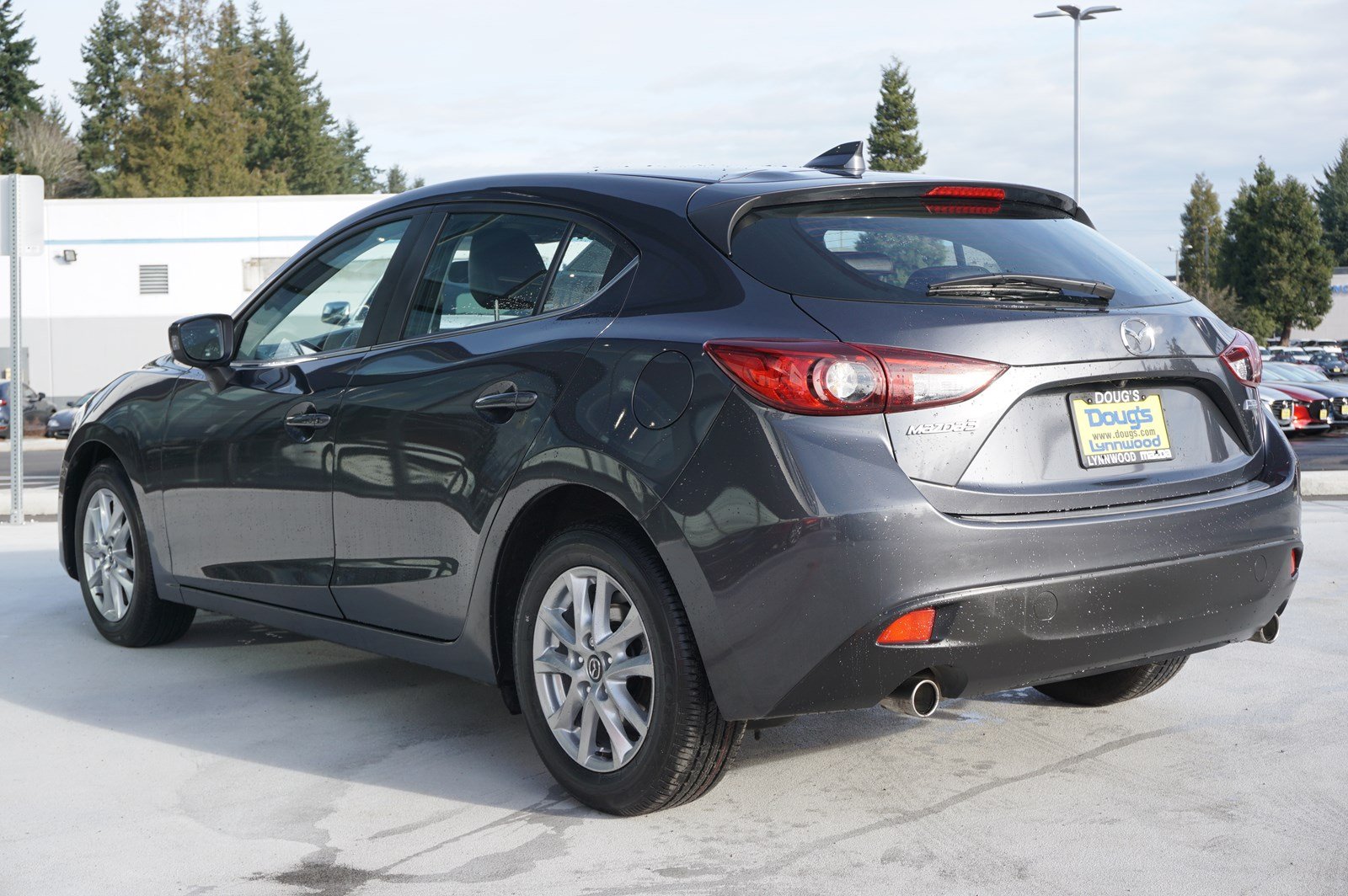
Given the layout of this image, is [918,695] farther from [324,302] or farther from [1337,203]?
[1337,203]

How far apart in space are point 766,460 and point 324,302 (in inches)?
87.4

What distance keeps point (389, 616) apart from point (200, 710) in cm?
99

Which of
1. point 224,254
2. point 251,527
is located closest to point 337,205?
point 224,254

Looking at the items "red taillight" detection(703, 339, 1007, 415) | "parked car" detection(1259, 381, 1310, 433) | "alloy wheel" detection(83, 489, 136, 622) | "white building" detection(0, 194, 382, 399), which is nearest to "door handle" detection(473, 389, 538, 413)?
"red taillight" detection(703, 339, 1007, 415)

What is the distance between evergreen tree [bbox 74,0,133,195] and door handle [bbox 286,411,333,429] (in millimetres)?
68138

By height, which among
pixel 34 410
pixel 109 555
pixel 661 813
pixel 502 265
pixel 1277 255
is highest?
pixel 1277 255

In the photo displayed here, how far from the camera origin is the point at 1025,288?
3477 mm

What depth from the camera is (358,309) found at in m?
4.57

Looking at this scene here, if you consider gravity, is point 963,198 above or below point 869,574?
above

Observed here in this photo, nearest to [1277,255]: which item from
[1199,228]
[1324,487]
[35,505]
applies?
[1199,228]

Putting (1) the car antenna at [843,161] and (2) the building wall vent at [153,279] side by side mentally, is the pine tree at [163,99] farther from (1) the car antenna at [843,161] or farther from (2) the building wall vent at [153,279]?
(1) the car antenna at [843,161]

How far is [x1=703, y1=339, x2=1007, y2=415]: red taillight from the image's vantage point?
3.16 meters

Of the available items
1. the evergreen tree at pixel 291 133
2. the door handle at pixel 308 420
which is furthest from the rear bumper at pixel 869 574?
the evergreen tree at pixel 291 133

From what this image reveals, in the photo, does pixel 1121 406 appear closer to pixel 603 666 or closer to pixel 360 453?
pixel 603 666
